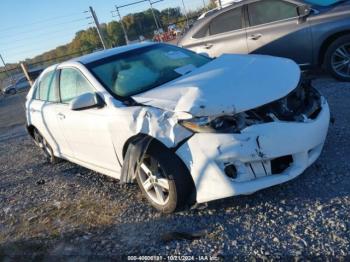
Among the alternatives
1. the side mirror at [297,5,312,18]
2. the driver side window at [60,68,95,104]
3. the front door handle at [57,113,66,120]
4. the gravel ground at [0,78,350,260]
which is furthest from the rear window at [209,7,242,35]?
the front door handle at [57,113,66,120]

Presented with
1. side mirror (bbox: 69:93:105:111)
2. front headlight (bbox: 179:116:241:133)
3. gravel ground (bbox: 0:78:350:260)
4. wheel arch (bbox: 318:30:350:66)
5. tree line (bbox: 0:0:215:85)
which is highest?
side mirror (bbox: 69:93:105:111)

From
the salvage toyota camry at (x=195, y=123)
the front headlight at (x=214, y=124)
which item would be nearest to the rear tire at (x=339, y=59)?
the salvage toyota camry at (x=195, y=123)

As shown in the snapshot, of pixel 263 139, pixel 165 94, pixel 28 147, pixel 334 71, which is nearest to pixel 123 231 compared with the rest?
pixel 165 94

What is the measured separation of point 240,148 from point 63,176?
3.52 m

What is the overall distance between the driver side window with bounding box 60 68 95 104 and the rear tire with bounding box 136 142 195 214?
116 cm

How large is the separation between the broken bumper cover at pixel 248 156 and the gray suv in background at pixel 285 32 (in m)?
3.63

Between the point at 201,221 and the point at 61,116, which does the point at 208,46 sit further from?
the point at 201,221

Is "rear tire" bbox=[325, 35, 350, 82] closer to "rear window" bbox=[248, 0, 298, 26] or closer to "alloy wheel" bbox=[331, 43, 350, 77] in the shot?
"alloy wheel" bbox=[331, 43, 350, 77]

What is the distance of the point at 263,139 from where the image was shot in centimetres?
336

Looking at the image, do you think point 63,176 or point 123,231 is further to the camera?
point 63,176

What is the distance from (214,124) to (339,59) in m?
4.20

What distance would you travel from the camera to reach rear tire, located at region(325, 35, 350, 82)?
6.66m

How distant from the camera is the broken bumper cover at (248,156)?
11.0ft

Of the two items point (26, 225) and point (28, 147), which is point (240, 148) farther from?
point (28, 147)
